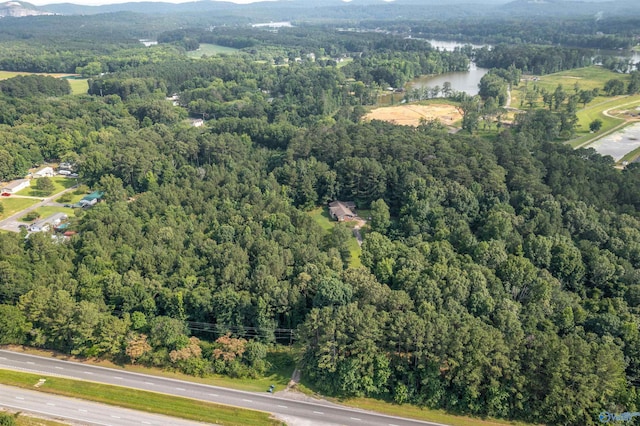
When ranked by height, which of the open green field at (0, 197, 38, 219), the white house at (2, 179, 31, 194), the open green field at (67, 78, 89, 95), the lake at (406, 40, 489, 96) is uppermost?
the open green field at (67, 78, 89, 95)

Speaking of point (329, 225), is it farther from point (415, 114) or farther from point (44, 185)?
point (415, 114)

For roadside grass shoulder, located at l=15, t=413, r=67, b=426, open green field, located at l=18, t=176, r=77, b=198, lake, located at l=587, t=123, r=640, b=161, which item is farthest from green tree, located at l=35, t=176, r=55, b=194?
lake, located at l=587, t=123, r=640, b=161

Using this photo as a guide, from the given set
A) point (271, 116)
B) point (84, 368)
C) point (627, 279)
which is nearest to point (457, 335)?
point (627, 279)

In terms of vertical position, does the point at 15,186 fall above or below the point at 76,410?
above

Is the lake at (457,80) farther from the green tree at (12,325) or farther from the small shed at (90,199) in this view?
the green tree at (12,325)

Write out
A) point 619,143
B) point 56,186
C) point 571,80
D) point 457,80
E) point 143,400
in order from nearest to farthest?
1. point 143,400
2. point 56,186
3. point 619,143
4. point 571,80
5. point 457,80

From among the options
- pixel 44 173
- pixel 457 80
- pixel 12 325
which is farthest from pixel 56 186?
pixel 457 80

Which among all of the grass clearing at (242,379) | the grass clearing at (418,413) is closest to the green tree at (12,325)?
the grass clearing at (242,379)

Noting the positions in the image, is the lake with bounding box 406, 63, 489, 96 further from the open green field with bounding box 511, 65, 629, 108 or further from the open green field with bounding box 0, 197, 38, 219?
the open green field with bounding box 0, 197, 38, 219
